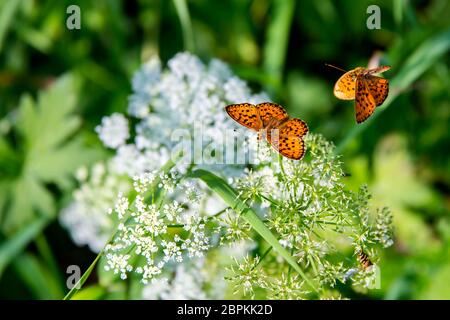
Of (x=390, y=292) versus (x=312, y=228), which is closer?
(x=312, y=228)

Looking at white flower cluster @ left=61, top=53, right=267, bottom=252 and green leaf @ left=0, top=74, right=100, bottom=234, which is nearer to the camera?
white flower cluster @ left=61, top=53, right=267, bottom=252

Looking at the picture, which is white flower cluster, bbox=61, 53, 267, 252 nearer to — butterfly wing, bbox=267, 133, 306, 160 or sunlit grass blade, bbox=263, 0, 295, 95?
butterfly wing, bbox=267, 133, 306, 160

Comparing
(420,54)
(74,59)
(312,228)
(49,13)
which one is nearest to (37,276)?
(74,59)

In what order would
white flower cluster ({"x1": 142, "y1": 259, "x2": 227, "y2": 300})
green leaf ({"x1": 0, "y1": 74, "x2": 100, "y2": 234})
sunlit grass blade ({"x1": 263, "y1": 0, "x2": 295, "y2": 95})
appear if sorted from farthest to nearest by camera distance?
sunlit grass blade ({"x1": 263, "y1": 0, "x2": 295, "y2": 95}) < green leaf ({"x1": 0, "y1": 74, "x2": 100, "y2": 234}) < white flower cluster ({"x1": 142, "y1": 259, "x2": 227, "y2": 300})

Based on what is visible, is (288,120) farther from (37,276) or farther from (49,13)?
(49,13)

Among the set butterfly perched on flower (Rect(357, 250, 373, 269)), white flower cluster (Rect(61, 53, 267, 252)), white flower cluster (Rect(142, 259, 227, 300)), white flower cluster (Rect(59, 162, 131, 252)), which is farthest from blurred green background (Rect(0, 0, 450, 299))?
butterfly perched on flower (Rect(357, 250, 373, 269))

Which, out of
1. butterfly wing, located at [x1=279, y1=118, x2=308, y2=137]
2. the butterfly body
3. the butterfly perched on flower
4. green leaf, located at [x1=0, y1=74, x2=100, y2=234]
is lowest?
the butterfly perched on flower
